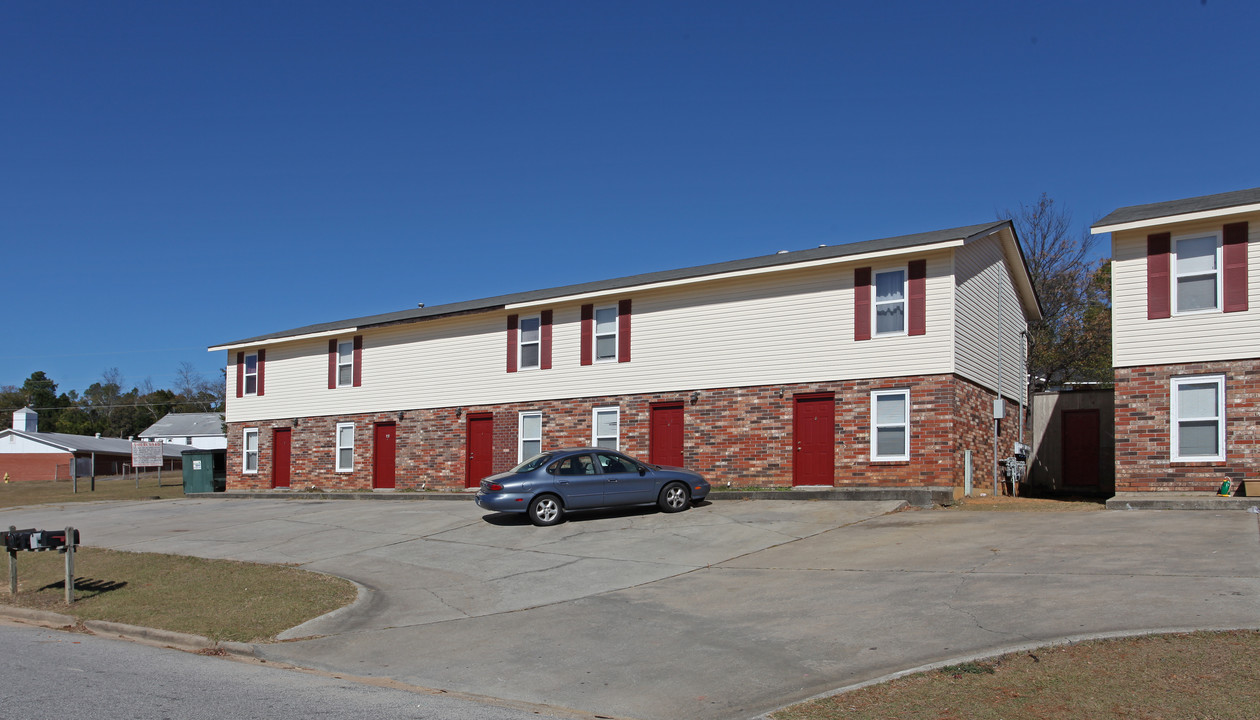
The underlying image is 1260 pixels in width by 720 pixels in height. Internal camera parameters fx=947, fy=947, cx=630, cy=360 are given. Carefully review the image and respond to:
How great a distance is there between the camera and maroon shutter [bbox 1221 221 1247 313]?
17.3 meters

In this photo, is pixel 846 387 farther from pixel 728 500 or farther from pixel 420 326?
pixel 420 326

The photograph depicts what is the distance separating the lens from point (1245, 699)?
6.44 meters

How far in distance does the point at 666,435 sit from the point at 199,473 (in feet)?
66.0

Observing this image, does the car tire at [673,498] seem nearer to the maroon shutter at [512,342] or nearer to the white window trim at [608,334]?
the white window trim at [608,334]

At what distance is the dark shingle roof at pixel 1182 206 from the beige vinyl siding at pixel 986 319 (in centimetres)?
304

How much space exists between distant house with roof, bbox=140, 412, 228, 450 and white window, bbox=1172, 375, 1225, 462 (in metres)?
72.9

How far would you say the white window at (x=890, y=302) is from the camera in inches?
813

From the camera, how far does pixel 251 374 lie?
112 feet

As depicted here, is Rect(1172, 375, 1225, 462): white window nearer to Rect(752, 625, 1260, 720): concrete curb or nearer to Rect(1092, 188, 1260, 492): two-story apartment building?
Rect(1092, 188, 1260, 492): two-story apartment building

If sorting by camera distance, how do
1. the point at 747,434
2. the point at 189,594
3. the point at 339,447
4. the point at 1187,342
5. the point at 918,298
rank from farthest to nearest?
the point at 339,447 → the point at 747,434 → the point at 918,298 → the point at 1187,342 → the point at 189,594

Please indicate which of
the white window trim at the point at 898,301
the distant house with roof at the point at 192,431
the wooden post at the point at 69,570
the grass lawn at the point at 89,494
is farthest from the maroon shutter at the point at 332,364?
the distant house with roof at the point at 192,431

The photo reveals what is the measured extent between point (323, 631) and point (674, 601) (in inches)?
164

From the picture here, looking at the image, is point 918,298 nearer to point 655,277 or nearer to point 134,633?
point 655,277

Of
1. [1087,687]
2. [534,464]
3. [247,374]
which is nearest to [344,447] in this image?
[247,374]
